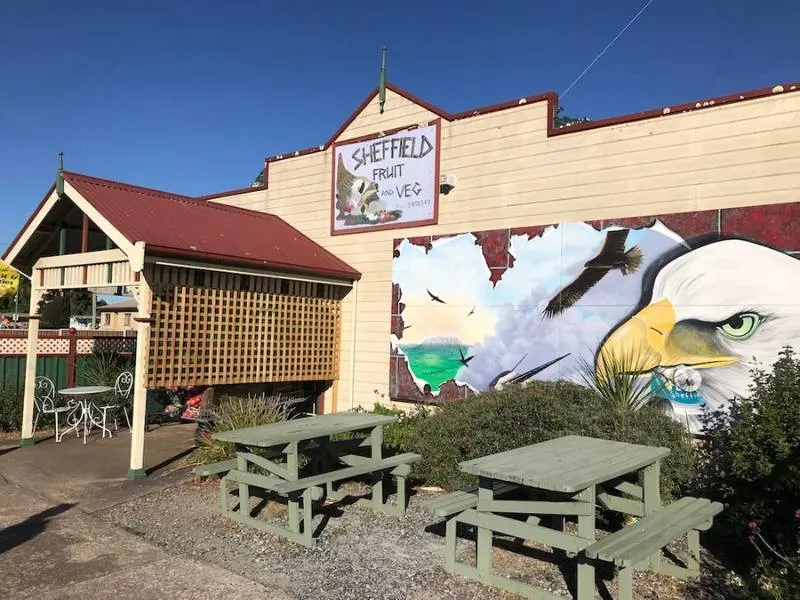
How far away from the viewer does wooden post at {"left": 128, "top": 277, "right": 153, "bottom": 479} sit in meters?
7.60

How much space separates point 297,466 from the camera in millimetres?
5664

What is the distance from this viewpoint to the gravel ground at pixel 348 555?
4.45 m

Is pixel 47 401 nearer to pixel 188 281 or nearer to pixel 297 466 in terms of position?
pixel 188 281

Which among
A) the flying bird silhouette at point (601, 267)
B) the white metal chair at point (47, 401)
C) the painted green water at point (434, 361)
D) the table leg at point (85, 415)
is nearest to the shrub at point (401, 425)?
the painted green water at point (434, 361)

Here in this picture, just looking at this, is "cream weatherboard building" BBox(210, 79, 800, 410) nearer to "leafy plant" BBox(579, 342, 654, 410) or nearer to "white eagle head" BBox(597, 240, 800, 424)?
"white eagle head" BBox(597, 240, 800, 424)

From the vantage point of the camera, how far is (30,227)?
30.2 feet

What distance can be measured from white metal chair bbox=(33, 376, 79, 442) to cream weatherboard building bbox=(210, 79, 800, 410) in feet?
14.5

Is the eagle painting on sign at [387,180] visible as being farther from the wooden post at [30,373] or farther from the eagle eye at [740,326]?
the wooden post at [30,373]

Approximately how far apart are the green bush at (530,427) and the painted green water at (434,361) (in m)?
1.84

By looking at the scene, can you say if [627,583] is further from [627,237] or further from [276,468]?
[627,237]

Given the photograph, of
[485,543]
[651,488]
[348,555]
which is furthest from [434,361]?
[485,543]

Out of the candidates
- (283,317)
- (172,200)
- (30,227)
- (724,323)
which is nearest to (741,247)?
(724,323)

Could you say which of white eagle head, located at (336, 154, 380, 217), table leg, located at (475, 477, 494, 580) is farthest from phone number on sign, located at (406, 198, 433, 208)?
table leg, located at (475, 477, 494, 580)

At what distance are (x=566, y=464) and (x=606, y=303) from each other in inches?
153
